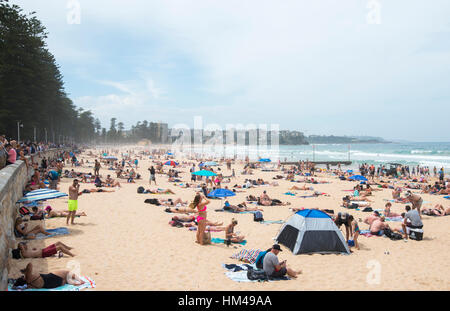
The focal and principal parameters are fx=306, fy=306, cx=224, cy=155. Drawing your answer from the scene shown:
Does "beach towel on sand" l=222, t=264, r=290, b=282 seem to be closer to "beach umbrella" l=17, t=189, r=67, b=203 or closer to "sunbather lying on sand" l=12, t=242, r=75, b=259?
"sunbather lying on sand" l=12, t=242, r=75, b=259

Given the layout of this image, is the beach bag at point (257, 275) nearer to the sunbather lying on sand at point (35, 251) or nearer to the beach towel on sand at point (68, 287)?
the beach towel on sand at point (68, 287)

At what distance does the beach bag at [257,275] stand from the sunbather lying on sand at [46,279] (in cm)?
329

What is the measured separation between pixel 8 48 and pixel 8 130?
807cm

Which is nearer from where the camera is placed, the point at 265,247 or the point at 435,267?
the point at 435,267

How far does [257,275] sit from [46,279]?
4.03 m

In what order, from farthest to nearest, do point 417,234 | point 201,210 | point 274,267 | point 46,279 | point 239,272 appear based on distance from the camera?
point 417,234 → point 201,210 → point 239,272 → point 274,267 → point 46,279

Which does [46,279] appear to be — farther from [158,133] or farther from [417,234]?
[158,133]

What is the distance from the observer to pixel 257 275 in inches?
252

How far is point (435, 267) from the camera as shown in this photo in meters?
7.49

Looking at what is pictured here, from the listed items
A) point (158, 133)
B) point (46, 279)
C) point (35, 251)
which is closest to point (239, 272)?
point (46, 279)

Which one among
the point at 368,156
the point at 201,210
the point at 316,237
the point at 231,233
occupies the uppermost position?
the point at 201,210

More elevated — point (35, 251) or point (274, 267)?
point (35, 251)
